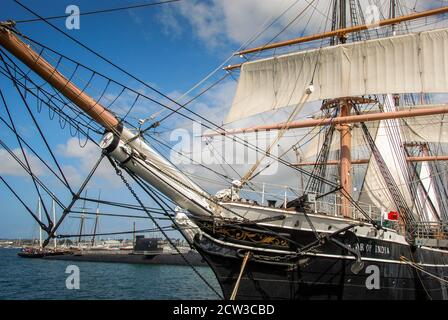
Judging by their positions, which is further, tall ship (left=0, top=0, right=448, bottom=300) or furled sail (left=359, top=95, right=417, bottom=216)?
furled sail (left=359, top=95, right=417, bottom=216)

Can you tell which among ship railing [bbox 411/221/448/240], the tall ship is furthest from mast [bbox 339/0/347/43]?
ship railing [bbox 411/221/448/240]

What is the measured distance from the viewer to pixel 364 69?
76.0ft

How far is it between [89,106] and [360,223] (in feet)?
30.9

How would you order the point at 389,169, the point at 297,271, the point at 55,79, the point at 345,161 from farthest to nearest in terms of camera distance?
the point at 389,169, the point at 345,161, the point at 297,271, the point at 55,79

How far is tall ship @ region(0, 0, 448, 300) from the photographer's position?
470 inches

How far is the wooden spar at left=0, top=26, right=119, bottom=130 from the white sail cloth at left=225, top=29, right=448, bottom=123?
548 inches

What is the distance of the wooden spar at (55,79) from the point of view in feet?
30.7

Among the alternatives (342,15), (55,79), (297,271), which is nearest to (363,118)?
(342,15)

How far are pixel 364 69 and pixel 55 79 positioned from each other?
17.6 metres

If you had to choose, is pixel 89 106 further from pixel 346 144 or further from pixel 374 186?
pixel 374 186

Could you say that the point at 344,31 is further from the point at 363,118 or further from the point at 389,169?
the point at 389,169

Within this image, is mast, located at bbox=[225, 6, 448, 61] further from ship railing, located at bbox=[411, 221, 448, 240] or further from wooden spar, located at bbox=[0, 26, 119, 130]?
wooden spar, located at bbox=[0, 26, 119, 130]

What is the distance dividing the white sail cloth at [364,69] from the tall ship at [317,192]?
53 mm

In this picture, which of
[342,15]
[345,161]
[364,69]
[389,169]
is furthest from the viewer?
[342,15]
